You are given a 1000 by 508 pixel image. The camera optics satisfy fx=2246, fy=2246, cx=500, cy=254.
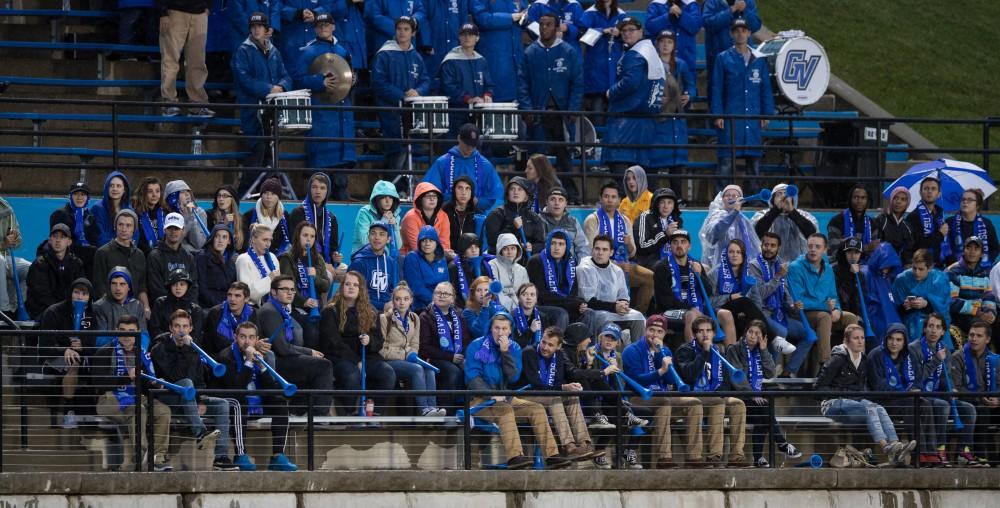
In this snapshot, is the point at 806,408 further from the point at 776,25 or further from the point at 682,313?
the point at 776,25

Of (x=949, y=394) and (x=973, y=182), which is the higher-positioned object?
(x=973, y=182)

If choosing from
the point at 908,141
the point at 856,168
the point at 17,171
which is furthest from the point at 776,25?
the point at 17,171

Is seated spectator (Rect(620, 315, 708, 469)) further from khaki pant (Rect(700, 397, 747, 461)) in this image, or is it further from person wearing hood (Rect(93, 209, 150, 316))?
person wearing hood (Rect(93, 209, 150, 316))

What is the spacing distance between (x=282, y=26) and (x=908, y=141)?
8.39m

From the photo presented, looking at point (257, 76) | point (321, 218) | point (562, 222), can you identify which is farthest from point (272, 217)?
point (562, 222)

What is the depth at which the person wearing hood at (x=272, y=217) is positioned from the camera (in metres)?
19.8

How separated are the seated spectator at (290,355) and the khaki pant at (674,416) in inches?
105

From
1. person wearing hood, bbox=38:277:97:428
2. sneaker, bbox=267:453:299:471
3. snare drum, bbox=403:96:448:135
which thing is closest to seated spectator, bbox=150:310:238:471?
sneaker, bbox=267:453:299:471

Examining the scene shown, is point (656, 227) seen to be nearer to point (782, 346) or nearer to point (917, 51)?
point (782, 346)

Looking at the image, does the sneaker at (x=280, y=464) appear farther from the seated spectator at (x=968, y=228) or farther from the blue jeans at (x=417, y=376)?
the seated spectator at (x=968, y=228)

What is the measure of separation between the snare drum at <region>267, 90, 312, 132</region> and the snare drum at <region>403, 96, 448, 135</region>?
1094mm

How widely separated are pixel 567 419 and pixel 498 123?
16.3 ft

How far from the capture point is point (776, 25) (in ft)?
110

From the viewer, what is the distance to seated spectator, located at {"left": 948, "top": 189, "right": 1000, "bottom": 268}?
22.1 m
